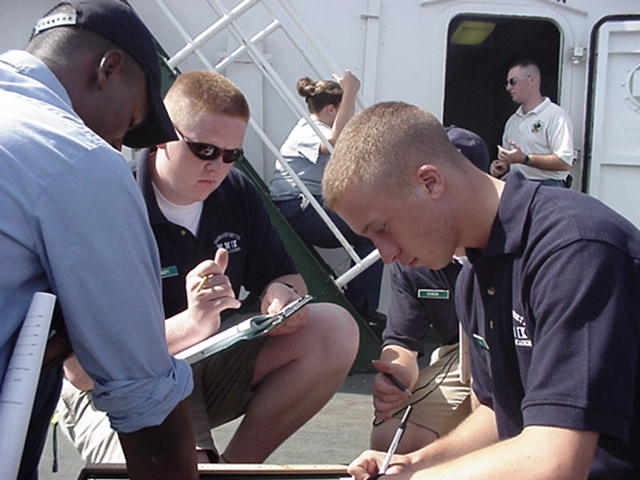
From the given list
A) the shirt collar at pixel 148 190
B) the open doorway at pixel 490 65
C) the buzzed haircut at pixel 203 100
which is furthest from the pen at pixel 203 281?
the open doorway at pixel 490 65

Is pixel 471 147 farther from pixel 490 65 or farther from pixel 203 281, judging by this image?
pixel 490 65

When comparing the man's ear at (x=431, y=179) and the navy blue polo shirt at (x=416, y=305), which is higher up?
the man's ear at (x=431, y=179)

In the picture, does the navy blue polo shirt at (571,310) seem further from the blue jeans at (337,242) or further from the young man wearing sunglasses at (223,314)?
the blue jeans at (337,242)

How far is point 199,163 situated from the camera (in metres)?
2.43

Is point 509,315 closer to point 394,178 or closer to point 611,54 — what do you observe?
point 394,178

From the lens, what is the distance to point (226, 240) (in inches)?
103

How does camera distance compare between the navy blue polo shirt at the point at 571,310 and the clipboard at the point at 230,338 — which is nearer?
the navy blue polo shirt at the point at 571,310

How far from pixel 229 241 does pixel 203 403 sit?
24.0 inches

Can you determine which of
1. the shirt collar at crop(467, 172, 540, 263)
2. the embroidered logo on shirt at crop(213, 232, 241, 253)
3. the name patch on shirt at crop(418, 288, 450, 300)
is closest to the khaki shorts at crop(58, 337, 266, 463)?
the embroidered logo on shirt at crop(213, 232, 241, 253)

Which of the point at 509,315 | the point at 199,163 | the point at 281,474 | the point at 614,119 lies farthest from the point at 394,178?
the point at 614,119

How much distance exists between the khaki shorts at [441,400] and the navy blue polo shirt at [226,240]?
0.68 m

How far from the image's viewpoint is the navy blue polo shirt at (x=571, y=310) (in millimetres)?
1218

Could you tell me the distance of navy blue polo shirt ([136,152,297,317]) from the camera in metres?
2.46

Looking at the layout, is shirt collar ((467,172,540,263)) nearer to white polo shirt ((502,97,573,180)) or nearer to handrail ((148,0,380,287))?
handrail ((148,0,380,287))
